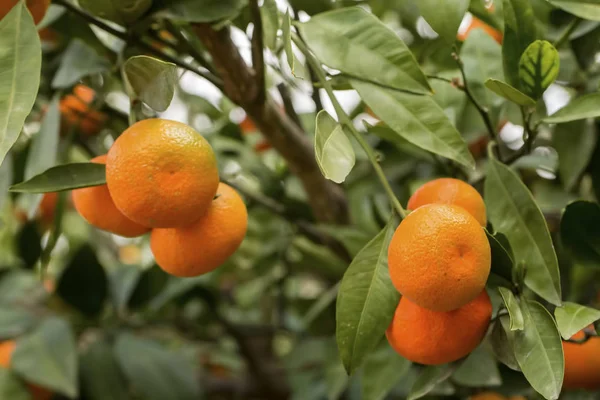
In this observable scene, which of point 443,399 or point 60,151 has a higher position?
point 60,151

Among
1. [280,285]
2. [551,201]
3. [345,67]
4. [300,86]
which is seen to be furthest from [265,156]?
[345,67]

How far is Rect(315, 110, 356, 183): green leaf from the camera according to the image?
42 centimetres

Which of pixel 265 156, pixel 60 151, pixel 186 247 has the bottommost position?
pixel 265 156

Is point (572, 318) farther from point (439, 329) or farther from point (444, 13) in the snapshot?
point (444, 13)

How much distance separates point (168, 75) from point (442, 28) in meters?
0.22

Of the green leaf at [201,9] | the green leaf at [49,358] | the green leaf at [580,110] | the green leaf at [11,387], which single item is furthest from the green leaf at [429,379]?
the green leaf at [11,387]

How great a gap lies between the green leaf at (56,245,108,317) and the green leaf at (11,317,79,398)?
70 millimetres

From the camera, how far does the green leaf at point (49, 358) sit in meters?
0.80

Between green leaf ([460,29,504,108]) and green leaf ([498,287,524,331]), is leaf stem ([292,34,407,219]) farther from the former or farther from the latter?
green leaf ([460,29,504,108])

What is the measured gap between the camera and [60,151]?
825mm

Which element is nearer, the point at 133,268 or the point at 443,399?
the point at 443,399

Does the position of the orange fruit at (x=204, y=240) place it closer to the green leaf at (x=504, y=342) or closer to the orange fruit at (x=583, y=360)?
the green leaf at (x=504, y=342)

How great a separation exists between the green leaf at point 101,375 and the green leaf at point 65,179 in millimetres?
509

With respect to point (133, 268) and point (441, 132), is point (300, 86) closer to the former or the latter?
point (441, 132)
